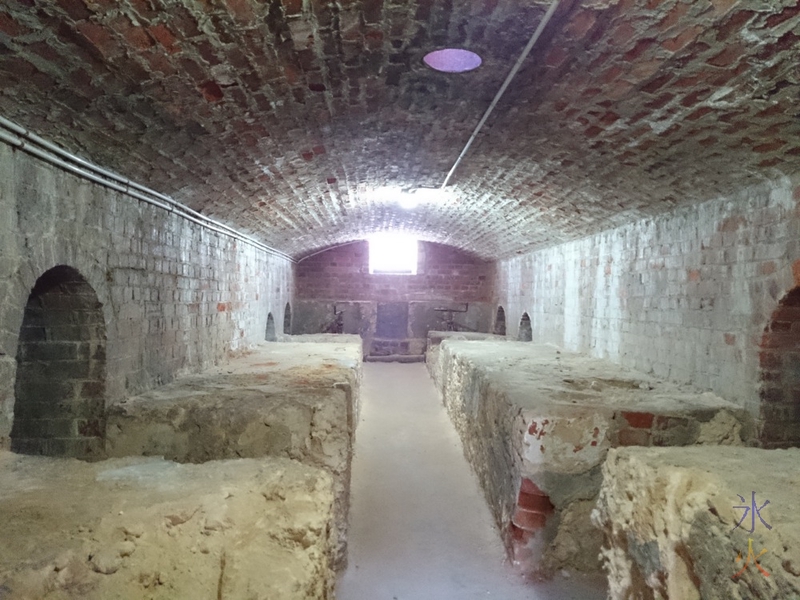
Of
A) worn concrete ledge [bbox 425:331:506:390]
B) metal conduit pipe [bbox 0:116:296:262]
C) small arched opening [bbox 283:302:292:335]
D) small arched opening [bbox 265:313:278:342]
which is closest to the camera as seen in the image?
metal conduit pipe [bbox 0:116:296:262]

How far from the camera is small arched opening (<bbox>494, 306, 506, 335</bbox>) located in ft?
38.1

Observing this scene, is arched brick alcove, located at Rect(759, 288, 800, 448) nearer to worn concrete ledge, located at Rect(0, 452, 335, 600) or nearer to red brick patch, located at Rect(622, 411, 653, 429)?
red brick patch, located at Rect(622, 411, 653, 429)

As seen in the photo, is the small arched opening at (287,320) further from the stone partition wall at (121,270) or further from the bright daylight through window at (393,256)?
the stone partition wall at (121,270)

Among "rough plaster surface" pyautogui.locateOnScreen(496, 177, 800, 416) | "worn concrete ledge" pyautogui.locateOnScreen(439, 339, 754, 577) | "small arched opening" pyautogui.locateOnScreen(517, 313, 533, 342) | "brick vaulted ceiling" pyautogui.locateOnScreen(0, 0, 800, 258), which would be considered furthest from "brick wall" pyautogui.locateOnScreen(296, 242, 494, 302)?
"worn concrete ledge" pyautogui.locateOnScreen(439, 339, 754, 577)

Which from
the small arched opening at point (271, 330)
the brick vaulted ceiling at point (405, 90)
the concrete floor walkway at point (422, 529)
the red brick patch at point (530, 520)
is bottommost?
the concrete floor walkway at point (422, 529)

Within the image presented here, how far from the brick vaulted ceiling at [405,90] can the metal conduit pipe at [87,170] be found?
0.05 metres

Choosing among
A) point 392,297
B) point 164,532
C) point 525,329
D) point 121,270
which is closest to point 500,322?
point 525,329

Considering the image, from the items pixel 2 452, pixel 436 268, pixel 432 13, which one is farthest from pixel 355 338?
pixel 432 13

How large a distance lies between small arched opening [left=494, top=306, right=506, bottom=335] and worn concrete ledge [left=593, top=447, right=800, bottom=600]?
871 cm

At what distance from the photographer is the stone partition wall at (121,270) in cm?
264

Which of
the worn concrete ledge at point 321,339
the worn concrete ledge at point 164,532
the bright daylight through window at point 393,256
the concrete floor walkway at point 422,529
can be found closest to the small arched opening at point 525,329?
the worn concrete ledge at point 321,339

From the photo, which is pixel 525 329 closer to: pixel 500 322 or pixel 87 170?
pixel 500 322

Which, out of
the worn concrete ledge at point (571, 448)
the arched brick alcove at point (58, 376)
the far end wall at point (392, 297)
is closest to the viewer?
the arched brick alcove at point (58, 376)

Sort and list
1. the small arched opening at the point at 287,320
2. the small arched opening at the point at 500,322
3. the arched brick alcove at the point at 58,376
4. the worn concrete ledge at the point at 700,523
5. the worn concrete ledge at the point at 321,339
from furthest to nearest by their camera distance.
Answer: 1. the small arched opening at the point at 500,322
2. the small arched opening at the point at 287,320
3. the worn concrete ledge at the point at 321,339
4. the arched brick alcove at the point at 58,376
5. the worn concrete ledge at the point at 700,523
